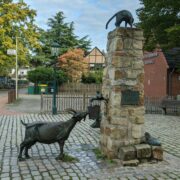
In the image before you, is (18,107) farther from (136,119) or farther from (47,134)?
(136,119)

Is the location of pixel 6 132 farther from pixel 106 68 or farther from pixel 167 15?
pixel 167 15

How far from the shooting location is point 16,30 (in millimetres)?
36031

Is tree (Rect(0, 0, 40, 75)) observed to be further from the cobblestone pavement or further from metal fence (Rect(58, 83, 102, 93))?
the cobblestone pavement

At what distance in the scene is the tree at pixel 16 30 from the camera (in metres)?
33.8

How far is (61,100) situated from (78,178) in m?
13.5

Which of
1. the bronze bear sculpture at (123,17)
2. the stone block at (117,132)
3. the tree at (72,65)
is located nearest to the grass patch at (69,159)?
the stone block at (117,132)

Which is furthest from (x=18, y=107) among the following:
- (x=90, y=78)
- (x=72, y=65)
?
(x=90, y=78)

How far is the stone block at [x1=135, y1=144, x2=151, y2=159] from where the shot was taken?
21.5ft

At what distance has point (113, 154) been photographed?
22.1 ft

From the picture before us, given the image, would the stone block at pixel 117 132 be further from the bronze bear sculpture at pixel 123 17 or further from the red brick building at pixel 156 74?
the red brick building at pixel 156 74

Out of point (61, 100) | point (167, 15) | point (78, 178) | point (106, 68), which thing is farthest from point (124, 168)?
point (167, 15)

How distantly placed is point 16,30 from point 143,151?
105 ft

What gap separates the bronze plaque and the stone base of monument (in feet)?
3.08

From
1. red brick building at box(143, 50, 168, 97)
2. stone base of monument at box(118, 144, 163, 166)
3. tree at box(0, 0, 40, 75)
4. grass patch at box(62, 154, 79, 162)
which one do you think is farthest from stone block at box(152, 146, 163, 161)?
tree at box(0, 0, 40, 75)
